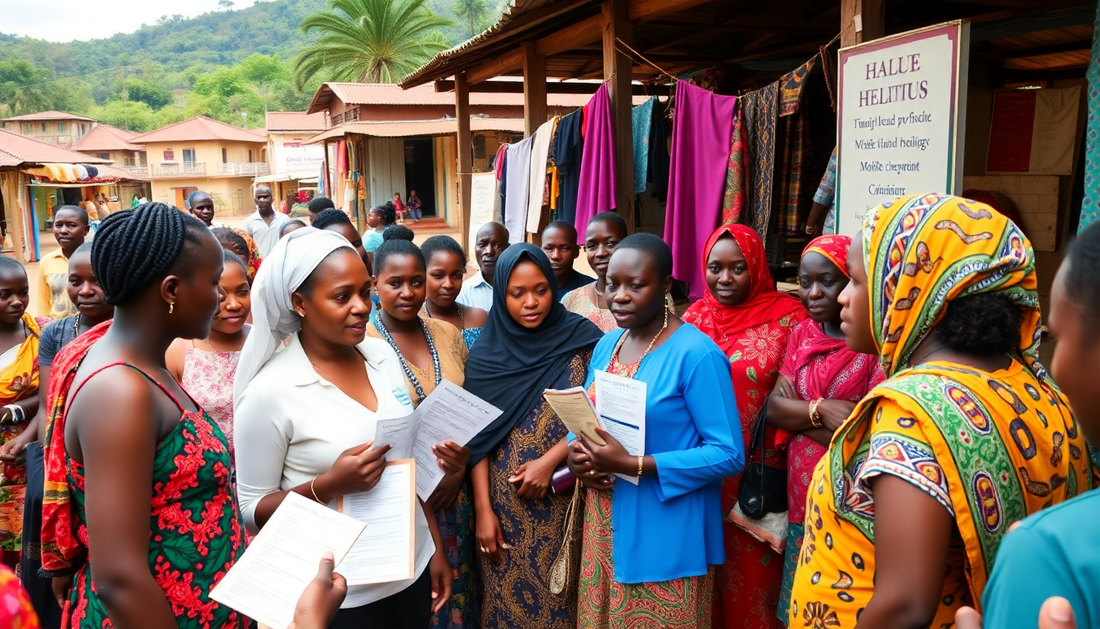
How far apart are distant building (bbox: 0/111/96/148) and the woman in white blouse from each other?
199 feet

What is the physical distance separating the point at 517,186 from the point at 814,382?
16.4ft

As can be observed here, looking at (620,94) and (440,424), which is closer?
(440,424)

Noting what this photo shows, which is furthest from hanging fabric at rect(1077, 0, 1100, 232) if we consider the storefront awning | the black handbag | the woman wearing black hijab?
the storefront awning

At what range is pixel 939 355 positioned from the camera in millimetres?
1484

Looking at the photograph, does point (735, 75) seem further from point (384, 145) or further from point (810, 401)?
point (384, 145)

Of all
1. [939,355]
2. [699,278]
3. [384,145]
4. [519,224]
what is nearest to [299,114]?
[384,145]

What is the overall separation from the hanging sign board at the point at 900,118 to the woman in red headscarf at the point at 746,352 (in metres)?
0.51

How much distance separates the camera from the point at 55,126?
5338 cm

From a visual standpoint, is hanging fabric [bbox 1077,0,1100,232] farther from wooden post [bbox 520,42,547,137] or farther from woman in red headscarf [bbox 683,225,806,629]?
wooden post [bbox 520,42,547,137]

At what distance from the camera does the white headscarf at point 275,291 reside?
2.15 m

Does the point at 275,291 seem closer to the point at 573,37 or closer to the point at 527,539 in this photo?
the point at 527,539

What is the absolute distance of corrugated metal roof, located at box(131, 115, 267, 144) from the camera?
42781 millimetres

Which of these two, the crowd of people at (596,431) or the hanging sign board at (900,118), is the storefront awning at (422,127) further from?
the hanging sign board at (900,118)

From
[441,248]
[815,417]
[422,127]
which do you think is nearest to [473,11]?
[422,127]
